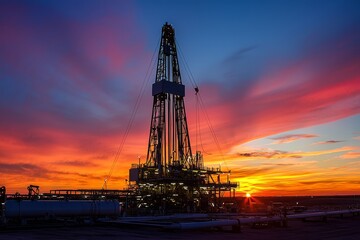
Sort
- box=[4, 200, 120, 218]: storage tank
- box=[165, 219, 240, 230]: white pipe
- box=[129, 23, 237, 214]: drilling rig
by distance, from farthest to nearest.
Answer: box=[129, 23, 237, 214]: drilling rig
box=[4, 200, 120, 218]: storage tank
box=[165, 219, 240, 230]: white pipe

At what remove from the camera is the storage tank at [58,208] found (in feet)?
118

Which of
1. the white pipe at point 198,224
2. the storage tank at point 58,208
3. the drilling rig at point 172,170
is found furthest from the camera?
the drilling rig at point 172,170

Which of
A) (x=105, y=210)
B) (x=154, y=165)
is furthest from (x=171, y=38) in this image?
(x=105, y=210)

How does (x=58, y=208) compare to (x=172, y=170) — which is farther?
(x=172, y=170)

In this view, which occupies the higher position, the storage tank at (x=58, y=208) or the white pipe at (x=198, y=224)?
the storage tank at (x=58, y=208)

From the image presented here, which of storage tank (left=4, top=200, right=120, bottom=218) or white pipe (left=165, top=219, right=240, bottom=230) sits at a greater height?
storage tank (left=4, top=200, right=120, bottom=218)

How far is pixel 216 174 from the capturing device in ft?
303

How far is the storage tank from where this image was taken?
35969 mm

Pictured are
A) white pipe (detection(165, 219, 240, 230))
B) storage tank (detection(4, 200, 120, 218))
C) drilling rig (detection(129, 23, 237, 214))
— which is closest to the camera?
white pipe (detection(165, 219, 240, 230))

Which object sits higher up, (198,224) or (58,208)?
(58,208)

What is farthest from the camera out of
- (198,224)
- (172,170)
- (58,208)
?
(172,170)

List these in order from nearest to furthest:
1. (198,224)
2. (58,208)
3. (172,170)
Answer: (198,224) < (58,208) < (172,170)

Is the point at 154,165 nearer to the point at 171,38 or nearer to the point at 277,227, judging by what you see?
the point at 171,38

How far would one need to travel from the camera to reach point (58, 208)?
3856cm
